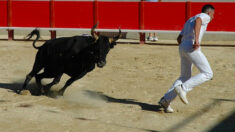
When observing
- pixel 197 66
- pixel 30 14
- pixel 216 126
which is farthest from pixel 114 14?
pixel 216 126

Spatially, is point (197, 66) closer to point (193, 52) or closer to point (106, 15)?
point (193, 52)

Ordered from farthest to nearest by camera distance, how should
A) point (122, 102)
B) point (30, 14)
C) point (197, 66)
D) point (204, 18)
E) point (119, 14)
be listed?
point (30, 14) → point (119, 14) → point (122, 102) → point (197, 66) → point (204, 18)

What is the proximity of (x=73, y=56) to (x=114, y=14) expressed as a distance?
6.81m

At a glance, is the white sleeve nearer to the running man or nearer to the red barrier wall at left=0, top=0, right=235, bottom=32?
the running man

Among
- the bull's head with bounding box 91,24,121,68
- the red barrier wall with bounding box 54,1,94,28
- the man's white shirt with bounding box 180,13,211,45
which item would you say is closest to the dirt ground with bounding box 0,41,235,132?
the bull's head with bounding box 91,24,121,68

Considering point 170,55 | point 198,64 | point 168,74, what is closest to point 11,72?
point 168,74

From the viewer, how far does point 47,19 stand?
47.5 feet

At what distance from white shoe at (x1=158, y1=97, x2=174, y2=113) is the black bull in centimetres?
98

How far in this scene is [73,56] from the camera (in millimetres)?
7434

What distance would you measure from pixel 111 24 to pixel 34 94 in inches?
263

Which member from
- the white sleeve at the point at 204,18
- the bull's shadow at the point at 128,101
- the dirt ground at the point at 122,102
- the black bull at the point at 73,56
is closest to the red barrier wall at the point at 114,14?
the dirt ground at the point at 122,102

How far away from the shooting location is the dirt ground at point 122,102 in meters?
5.98

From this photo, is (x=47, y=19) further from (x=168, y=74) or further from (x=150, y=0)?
(x=168, y=74)

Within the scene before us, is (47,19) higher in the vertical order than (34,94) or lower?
higher
